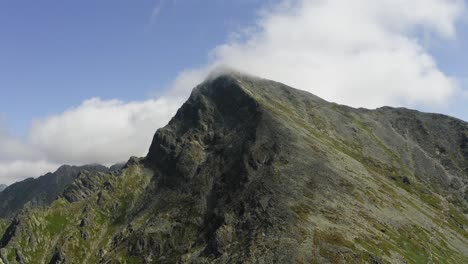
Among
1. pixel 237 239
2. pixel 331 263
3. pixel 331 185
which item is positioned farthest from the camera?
pixel 331 185

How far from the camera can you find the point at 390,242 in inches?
6462

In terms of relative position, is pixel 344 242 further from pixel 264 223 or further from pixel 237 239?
pixel 237 239

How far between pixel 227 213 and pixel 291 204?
106ft

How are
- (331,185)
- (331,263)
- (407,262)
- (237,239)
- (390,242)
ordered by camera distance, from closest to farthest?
(331,263) → (407,262) → (390,242) → (237,239) → (331,185)

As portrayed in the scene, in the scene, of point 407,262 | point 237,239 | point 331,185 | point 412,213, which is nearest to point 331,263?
point 407,262

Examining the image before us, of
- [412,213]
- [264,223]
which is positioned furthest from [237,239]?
[412,213]

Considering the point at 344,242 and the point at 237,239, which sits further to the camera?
the point at 237,239

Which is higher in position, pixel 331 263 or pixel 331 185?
pixel 331 185

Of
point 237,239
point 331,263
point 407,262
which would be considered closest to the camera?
point 331,263

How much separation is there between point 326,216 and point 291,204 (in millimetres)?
14663

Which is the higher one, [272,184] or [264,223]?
[272,184]

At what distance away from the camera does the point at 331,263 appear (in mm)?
138750

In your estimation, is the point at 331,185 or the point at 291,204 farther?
the point at 331,185

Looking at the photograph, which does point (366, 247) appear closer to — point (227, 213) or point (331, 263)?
point (331, 263)
